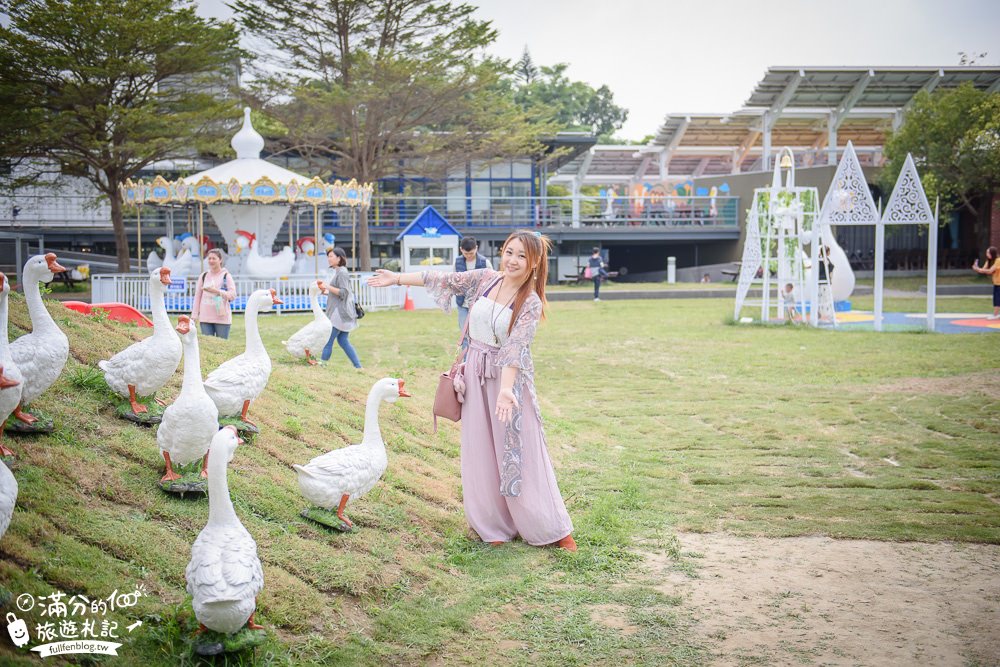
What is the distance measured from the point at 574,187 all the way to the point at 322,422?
3230 cm

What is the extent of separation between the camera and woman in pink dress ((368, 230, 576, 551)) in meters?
5.15

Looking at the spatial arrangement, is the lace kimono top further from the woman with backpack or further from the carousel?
the carousel

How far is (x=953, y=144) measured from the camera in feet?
99.8

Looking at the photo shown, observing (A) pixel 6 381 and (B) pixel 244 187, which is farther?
(B) pixel 244 187

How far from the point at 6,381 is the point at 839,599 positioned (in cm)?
430

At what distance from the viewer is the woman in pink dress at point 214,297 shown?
381 inches

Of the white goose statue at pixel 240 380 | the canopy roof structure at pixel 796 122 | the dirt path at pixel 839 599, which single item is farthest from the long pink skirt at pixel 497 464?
the canopy roof structure at pixel 796 122

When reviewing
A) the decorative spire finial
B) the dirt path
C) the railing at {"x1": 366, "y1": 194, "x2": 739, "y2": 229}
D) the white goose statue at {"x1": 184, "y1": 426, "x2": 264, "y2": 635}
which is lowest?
the dirt path

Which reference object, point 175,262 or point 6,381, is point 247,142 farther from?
point 6,381

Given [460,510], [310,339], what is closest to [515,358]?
[460,510]

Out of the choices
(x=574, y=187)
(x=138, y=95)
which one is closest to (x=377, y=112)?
(x=138, y=95)

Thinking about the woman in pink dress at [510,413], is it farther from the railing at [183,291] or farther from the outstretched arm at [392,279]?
the railing at [183,291]

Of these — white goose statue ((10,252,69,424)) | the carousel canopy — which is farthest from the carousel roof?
white goose statue ((10,252,69,424))

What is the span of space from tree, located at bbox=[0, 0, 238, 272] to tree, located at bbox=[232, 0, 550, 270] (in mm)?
2192
